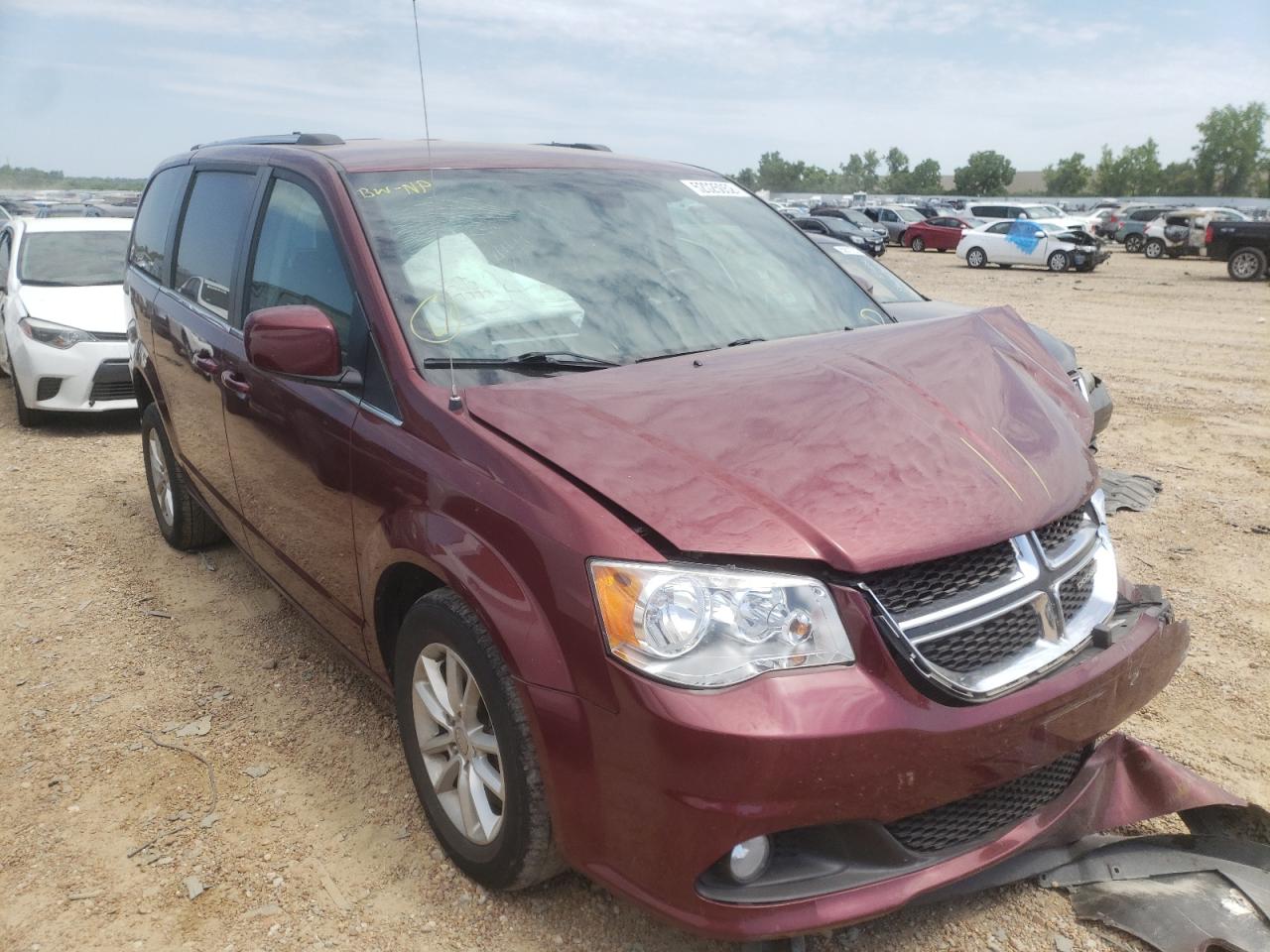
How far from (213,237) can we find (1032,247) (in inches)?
1052

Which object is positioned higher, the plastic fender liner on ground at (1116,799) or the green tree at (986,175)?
the green tree at (986,175)

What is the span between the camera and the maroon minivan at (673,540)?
1.96 metres

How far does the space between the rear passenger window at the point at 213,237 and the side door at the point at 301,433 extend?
0.78 ft

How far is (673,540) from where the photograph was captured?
200 centimetres

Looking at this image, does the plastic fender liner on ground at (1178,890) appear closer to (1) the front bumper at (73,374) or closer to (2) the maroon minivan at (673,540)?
(2) the maroon minivan at (673,540)

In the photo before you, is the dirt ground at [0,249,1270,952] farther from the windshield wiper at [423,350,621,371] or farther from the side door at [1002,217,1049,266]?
the side door at [1002,217,1049,266]

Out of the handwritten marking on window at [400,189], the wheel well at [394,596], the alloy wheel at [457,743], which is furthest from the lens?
the handwritten marking on window at [400,189]

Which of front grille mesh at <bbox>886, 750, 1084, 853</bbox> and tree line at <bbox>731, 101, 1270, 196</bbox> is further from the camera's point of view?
tree line at <bbox>731, 101, 1270, 196</bbox>

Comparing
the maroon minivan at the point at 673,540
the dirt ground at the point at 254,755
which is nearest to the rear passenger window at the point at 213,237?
the maroon minivan at the point at 673,540

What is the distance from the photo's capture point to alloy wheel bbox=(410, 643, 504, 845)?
241 cm

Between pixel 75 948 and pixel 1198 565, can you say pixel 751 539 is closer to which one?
pixel 75 948

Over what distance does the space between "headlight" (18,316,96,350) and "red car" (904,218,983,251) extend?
101 feet

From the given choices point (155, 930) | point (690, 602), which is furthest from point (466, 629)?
point (155, 930)

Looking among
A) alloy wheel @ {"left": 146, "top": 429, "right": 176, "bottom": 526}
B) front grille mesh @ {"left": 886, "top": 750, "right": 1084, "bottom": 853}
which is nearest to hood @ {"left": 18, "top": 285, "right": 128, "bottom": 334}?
alloy wheel @ {"left": 146, "top": 429, "right": 176, "bottom": 526}
